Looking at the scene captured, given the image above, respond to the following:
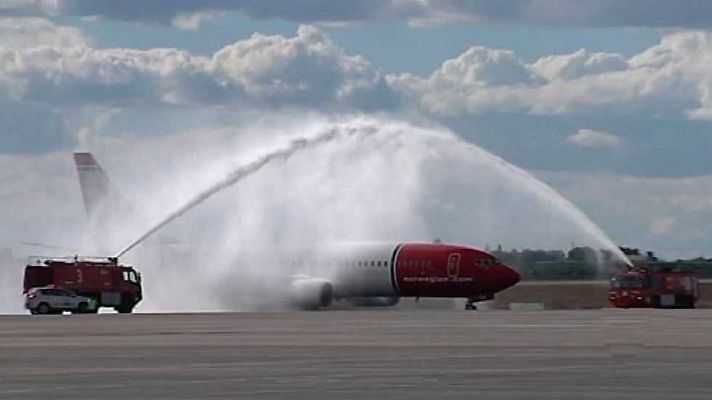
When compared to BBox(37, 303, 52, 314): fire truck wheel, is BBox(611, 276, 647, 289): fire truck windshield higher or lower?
higher

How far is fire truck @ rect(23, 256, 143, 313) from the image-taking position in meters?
88.0

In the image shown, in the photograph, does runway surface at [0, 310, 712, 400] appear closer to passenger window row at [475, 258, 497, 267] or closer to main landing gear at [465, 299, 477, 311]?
main landing gear at [465, 299, 477, 311]

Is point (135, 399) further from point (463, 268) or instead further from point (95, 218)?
point (95, 218)

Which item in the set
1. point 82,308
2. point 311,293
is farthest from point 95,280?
point 311,293

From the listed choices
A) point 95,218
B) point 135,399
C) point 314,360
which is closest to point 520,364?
point 314,360

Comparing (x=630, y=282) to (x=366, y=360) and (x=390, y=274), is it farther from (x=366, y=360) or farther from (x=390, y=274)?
(x=366, y=360)

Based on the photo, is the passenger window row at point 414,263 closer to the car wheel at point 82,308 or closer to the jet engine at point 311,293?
the jet engine at point 311,293

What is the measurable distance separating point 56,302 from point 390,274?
66.4ft

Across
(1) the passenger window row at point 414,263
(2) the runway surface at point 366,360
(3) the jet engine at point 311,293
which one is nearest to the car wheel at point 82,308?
(3) the jet engine at point 311,293

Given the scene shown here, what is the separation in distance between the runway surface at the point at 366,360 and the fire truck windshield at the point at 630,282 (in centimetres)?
2737

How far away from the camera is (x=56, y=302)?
85.3 m

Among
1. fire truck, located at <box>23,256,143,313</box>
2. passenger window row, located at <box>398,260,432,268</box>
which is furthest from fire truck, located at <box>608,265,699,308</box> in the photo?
fire truck, located at <box>23,256,143,313</box>

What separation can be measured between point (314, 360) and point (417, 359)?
2.39m

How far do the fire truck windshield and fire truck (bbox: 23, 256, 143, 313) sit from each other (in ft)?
87.2
